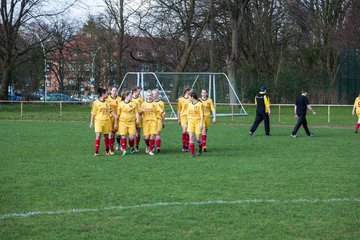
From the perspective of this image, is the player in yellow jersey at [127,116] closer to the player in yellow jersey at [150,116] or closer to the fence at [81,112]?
the player in yellow jersey at [150,116]

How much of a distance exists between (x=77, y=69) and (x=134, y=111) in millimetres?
51116

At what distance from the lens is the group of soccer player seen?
16.0 meters

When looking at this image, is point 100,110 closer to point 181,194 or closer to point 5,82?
point 181,194

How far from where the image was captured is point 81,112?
129 feet

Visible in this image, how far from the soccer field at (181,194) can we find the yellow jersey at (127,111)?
1.03m

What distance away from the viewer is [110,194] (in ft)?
33.3

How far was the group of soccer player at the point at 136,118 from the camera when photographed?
631 inches

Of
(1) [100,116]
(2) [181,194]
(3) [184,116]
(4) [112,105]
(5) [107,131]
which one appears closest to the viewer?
(2) [181,194]

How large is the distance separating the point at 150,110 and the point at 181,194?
22.1 feet

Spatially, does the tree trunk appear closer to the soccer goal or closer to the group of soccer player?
the soccer goal

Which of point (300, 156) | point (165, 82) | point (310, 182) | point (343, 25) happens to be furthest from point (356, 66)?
point (310, 182)

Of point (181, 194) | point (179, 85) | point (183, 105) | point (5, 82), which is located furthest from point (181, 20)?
point (181, 194)

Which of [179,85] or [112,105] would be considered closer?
[112,105]

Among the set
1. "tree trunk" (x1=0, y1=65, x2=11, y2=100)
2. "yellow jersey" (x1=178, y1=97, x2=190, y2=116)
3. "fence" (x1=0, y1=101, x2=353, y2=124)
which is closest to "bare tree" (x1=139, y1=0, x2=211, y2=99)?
"fence" (x1=0, y1=101, x2=353, y2=124)
